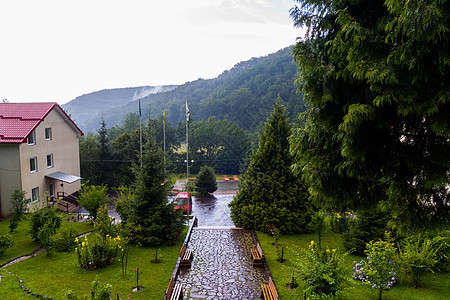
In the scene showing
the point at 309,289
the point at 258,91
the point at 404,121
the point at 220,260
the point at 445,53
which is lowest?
the point at 220,260

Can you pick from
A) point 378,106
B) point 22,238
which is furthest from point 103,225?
point 378,106

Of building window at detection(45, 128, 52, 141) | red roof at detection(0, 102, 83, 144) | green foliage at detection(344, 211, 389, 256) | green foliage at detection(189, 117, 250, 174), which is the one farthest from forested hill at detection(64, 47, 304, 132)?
green foliage at detection(344, 211, 389, 256)

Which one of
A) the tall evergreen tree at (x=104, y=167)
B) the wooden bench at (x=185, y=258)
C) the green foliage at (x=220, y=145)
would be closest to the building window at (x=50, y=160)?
the tall evergreen tree at (x=104, y=167)

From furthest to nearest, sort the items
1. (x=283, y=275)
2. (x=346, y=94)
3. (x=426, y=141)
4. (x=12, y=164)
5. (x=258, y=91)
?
(x=258, y=91), (x=12, y=164), (x=283, y=275), (x=346, y=94), (x=426, y=141)

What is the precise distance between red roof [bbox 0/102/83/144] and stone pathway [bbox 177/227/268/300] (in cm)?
1374

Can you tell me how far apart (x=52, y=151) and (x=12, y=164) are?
15.1 ft

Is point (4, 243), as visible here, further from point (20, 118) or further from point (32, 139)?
point (20, 118)

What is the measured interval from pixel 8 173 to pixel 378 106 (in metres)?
22.3

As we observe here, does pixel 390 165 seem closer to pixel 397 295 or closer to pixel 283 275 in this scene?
pixel 397 295

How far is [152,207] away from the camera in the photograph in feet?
47.2

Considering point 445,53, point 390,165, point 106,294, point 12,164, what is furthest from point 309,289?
point 12,164

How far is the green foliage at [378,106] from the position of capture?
5.14m

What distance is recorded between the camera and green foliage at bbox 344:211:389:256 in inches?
471

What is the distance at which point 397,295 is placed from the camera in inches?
352
